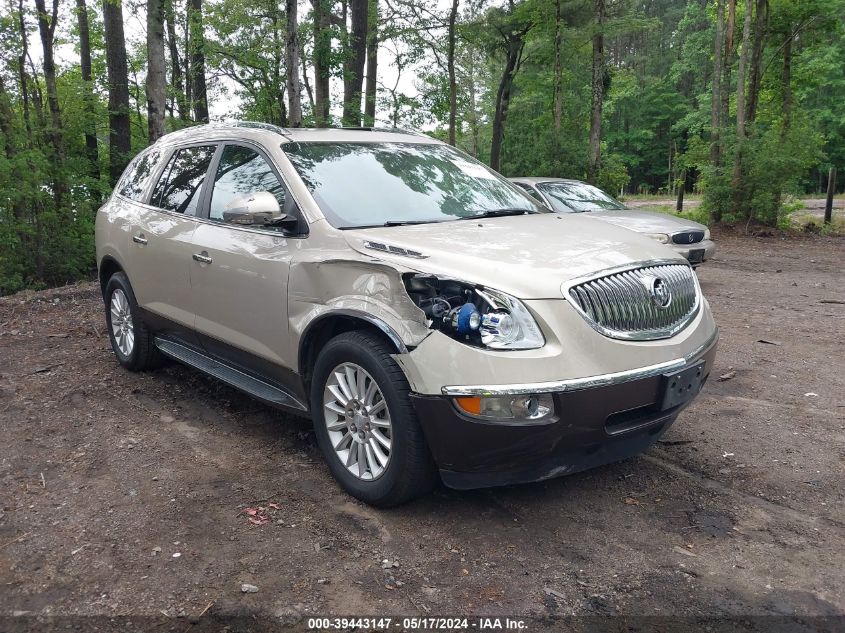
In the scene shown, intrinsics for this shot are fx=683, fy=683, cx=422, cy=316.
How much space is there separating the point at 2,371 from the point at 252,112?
48.3 ft

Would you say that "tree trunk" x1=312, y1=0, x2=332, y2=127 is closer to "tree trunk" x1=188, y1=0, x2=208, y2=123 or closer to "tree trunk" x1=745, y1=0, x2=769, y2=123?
"tree trunk" x1=188, y1=0, x2=208, y2=123

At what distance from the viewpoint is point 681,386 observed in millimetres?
3305

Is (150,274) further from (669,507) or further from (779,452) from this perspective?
(779,452)

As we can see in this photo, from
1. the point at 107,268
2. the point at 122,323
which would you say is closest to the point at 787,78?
the point at 107,268

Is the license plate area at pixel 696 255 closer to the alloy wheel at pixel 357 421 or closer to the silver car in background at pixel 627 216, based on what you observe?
the silver car in background at pixel 627 216

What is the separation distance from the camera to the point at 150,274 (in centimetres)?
526

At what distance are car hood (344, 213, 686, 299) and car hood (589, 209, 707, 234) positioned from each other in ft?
17.4

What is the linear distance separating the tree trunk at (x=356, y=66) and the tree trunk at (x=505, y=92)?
32.2 ft

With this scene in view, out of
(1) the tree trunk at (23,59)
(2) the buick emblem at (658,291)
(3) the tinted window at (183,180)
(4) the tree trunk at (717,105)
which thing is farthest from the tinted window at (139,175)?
(4) the tree trunk at (717,105)

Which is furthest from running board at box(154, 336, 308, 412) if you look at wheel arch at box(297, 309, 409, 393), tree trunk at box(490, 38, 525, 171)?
tree trunk at box(490, 38, 525, 171)

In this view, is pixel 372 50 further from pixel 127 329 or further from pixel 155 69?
pixel 127 329

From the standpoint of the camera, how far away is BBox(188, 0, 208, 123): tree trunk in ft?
58.7

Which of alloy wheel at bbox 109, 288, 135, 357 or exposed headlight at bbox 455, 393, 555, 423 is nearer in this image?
exposed headlight at bbox 455, 393, 555, 423

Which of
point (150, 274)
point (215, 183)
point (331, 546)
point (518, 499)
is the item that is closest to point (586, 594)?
point (518, 499)
